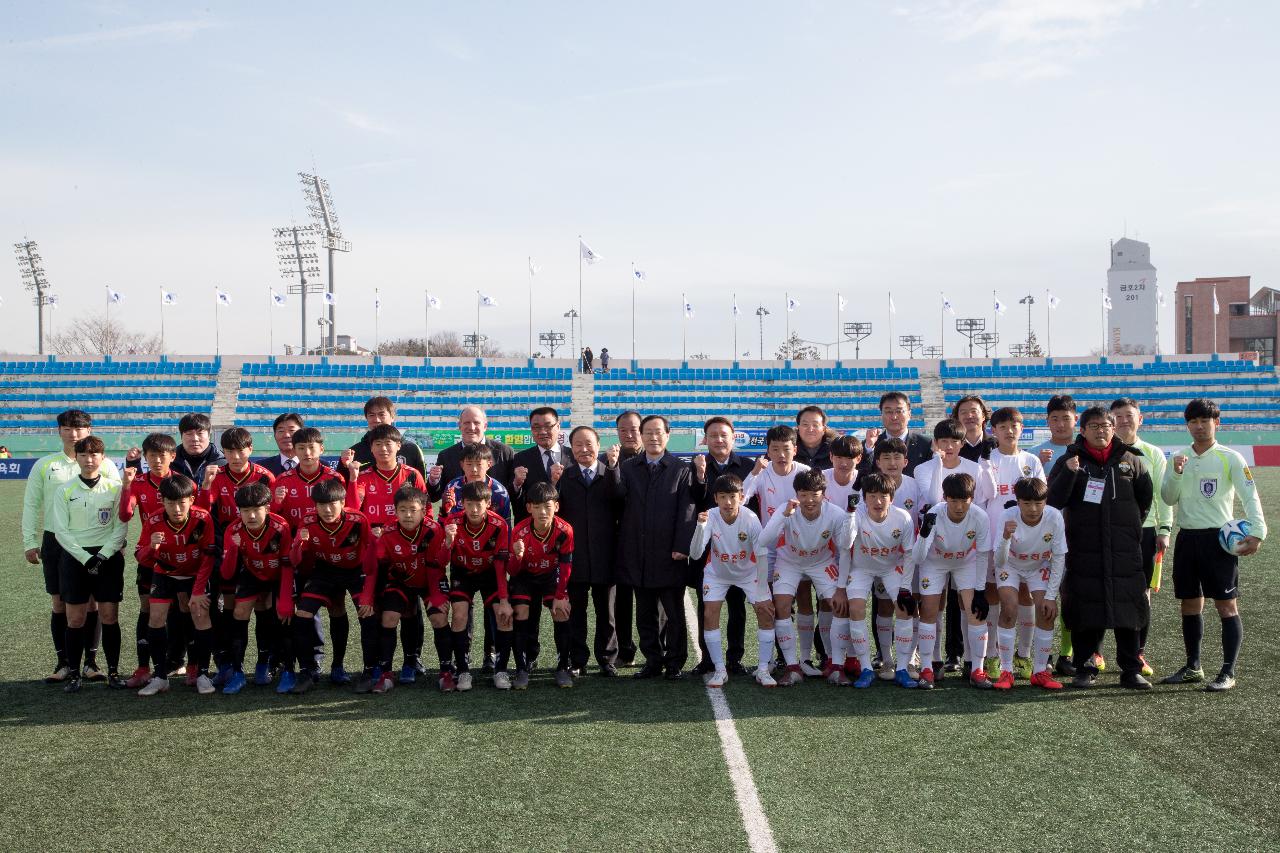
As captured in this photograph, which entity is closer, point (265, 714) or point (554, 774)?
point (554, 774)

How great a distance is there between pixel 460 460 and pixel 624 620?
1732 mm

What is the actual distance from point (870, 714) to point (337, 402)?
119 ft

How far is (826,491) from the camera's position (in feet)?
23.1

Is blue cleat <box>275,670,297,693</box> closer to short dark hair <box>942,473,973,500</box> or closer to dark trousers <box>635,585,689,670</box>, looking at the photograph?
dark trousers <box>635,585,689,670</box>

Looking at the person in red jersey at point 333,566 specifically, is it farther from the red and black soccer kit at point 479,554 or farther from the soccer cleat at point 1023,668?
the soccer cleat at point 1023,668

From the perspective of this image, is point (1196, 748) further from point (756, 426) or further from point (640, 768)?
point (756, 426)

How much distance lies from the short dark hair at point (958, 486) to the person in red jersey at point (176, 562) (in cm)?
505

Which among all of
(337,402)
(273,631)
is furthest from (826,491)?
(337,402)

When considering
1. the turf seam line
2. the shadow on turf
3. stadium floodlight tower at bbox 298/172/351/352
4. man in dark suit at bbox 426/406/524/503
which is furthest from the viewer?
stadium floodlight tower at bbox 298/172/351/352

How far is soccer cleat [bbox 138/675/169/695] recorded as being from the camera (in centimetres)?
646

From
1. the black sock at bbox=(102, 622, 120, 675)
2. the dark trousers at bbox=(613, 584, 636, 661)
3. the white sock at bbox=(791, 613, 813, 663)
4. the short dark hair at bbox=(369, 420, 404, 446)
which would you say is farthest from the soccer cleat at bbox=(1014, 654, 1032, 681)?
the black sock at bbox=(102, 622, 120, 675)

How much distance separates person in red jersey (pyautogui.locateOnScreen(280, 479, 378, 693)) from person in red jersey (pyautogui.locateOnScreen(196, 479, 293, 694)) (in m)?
0.12

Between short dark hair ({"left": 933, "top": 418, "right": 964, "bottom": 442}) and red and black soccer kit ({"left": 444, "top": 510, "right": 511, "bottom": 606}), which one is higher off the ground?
short dark hair ({"left": 933, "top": 418, "right": 964, "bottom": 442})

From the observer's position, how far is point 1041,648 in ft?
21.5
